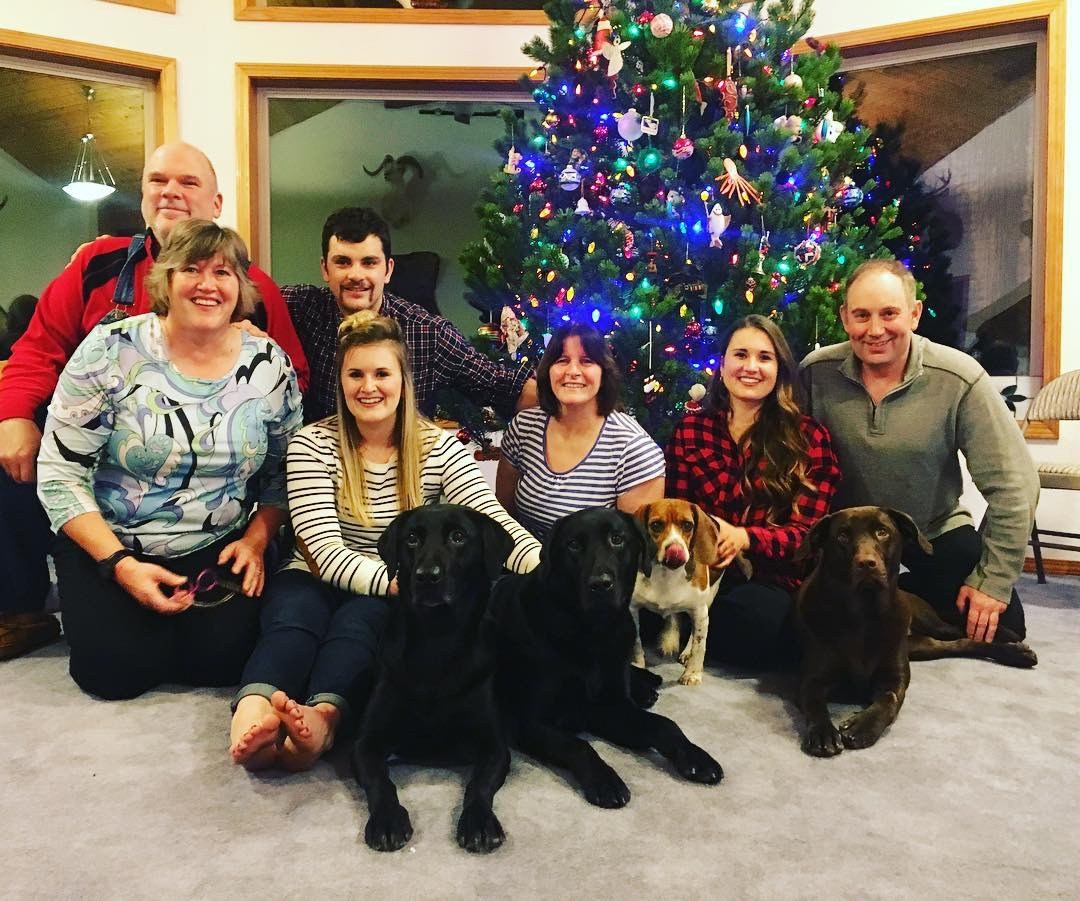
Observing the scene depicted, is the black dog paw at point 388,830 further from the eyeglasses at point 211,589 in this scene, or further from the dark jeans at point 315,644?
the eyeglasses at point 211,589

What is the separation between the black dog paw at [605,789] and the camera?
63.7 inches

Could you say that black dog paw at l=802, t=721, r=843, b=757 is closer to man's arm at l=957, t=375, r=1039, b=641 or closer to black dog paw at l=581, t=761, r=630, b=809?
black dog paw at l=581, t=761, r=630, b=809

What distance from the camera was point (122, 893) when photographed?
1.33m

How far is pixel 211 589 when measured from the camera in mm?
2221

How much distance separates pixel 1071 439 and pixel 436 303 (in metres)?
3.48

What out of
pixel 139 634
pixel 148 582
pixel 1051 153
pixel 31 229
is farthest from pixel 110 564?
pixel 1051 153

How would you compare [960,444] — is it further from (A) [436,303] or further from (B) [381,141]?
(B) [381,141]

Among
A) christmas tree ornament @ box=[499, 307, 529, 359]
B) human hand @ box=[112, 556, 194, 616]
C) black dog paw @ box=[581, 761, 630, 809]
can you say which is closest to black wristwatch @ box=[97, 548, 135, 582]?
human hand @ box=[112, 556, 194, 616]

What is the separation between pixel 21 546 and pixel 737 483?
7.42 ft

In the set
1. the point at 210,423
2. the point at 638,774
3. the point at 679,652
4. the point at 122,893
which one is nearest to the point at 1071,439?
the point at 679,652

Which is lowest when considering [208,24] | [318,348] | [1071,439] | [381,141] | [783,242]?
[1071,439]

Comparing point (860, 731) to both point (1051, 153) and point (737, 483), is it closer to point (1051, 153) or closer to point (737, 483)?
point (737, 483)

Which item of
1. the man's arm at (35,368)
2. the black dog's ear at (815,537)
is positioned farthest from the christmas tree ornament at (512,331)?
the black dog's ear at (815,537)

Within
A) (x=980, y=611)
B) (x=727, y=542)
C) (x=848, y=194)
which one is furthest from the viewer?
(x=848, y=194)
